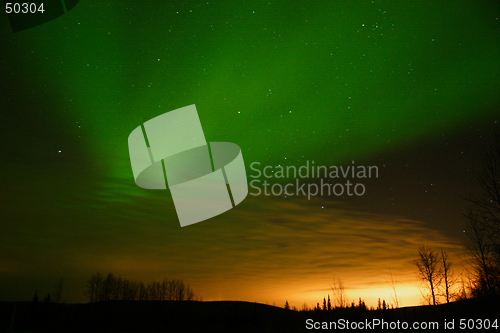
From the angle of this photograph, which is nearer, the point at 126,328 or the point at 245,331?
the point at 245,331

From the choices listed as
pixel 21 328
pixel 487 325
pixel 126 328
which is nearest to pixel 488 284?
pixel 487 325

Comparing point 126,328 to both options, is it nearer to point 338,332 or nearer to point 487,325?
point 338,332

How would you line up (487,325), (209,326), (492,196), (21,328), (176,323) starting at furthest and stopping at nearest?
(176,323), (209,326), (21,328), (487,325), (492,196)

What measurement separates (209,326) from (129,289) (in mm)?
54768

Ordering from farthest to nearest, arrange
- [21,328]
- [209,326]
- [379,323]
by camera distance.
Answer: [209,326] < [21,328] < [379,323]

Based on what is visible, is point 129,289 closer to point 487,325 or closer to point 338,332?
point 338,332

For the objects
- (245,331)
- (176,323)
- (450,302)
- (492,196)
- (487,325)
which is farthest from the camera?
(176,323)

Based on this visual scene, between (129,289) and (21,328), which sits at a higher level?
(129,289)

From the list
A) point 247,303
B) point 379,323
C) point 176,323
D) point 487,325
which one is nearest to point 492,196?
point 487,325

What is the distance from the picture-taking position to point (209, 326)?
201 feet

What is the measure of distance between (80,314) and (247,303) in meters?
45.6

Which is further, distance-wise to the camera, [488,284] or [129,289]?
[129,289]

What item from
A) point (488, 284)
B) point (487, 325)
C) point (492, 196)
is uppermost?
point (492, 196)

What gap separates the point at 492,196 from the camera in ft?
47.5
